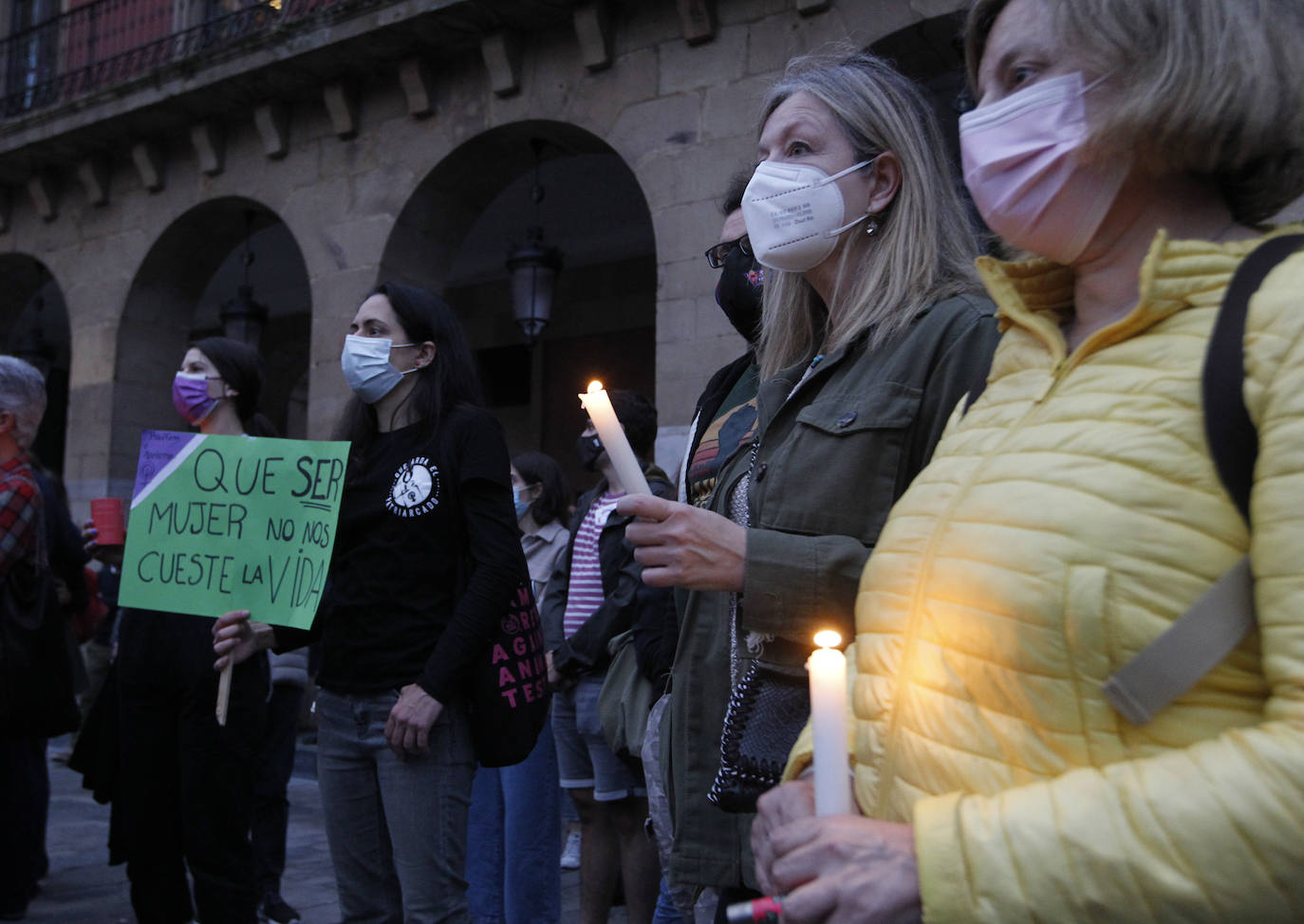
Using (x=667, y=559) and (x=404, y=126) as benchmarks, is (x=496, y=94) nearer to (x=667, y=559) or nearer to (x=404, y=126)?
(x=404, y=126)

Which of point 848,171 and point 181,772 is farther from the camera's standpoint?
point 181,772

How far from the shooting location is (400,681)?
2914mm

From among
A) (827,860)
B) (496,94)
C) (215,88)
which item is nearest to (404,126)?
(496,94)

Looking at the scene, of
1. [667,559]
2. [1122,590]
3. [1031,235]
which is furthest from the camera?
[667,559]

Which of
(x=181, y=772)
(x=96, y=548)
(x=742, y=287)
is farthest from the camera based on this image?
(x=96, y=548)

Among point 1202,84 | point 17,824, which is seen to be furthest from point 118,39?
point 1202,84

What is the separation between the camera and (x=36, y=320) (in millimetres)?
12445

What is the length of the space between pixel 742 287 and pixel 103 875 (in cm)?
483

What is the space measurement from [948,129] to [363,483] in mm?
6314

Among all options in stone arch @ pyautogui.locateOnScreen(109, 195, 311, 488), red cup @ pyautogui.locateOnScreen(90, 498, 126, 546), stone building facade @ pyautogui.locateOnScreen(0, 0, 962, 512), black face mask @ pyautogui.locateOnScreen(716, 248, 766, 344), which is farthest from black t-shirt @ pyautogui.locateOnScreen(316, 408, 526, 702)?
stone arch @ pyautogui.locateOnScreen(109, 195, 311, 488)

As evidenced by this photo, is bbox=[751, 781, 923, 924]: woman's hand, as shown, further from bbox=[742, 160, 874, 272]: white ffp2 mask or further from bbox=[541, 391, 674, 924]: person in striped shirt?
bbox=[541, 391, 674, 924]: person in striped shirt

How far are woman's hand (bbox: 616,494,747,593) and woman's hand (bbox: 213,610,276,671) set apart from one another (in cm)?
199

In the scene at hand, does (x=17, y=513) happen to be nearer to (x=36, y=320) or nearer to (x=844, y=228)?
(x=844, y=228)

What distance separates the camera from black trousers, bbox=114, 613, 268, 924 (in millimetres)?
3418
